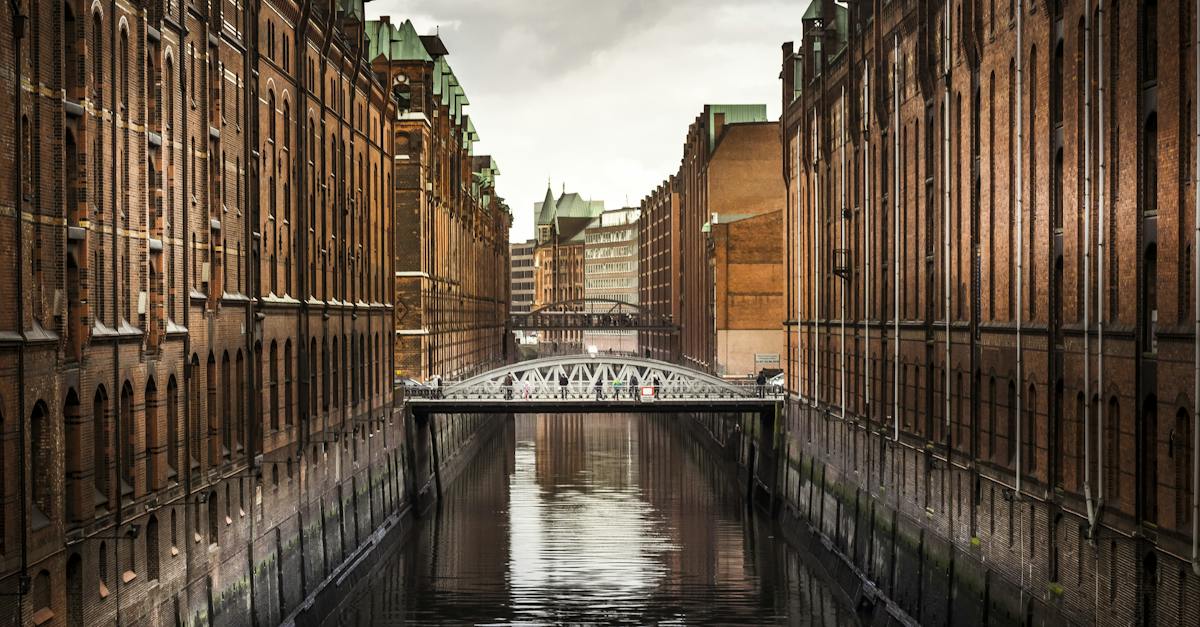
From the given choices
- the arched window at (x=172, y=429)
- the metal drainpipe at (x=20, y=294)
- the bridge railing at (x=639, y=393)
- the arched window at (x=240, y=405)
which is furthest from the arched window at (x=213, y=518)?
the bridge railing at (x=639, y=393)

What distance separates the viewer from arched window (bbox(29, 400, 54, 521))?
1956 cm

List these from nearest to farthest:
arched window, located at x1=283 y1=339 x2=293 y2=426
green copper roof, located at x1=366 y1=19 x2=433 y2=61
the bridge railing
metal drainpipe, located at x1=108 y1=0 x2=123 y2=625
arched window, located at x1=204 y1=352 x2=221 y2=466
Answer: metal drainpipe, located at x1=108 y1=0 x2=123 y2=625
arched window, located at x1=204 y1=352 x2=221 y2=466
arched window, located at x1=283 y1=339 x2=293 y2=426
the bridge railing
green copper roof, located at x1=366 y1=19 x2=433 y2=61

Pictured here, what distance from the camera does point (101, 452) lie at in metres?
22.1

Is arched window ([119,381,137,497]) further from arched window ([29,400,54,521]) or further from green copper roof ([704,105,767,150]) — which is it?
green copper roof ([704,105,767,150])

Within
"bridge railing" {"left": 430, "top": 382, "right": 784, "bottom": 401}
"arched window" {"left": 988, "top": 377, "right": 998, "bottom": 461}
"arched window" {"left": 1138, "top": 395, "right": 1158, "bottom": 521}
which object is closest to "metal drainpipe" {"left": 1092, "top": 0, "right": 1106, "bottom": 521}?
"arched window" {"left": 1138, "top": 395, "right": 1158, "bottom": 521}

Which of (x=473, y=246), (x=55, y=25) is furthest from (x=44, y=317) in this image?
(x=473, y=246)

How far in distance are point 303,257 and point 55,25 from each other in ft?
61.2

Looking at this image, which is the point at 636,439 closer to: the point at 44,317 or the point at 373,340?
the point at 373,340

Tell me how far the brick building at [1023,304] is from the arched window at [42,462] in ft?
48.8

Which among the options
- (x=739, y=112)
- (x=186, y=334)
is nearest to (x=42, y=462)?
(x=186, y=334)

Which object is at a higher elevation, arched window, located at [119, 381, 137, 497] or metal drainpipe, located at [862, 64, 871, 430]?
metal drainpipe, located at [862, 64, 871, 430]

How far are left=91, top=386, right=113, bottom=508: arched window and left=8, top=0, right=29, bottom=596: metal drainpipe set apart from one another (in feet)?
10.8

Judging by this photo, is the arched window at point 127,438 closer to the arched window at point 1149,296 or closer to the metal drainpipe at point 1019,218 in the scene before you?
the metal drainpipe at point 1019,218

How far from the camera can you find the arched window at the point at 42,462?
64.2ft
